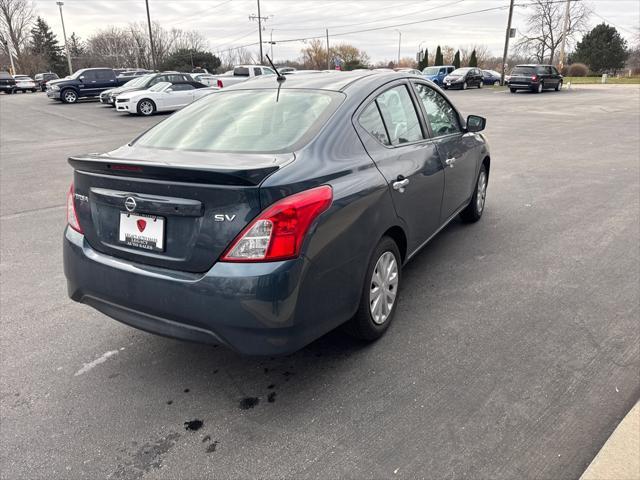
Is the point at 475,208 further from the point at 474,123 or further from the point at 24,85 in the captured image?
the point at 24,85

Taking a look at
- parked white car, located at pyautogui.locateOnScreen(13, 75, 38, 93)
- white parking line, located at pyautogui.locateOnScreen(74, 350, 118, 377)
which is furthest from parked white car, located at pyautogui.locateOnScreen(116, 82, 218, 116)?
parked white car, located at pyautogui.locateOnScreen(13, 75, 38, 93)

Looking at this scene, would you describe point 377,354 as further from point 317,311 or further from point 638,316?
point 638,316

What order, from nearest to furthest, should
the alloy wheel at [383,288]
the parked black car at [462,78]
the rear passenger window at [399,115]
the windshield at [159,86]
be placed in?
the alloy wheel at [383,288] → the rear passenger window at [399,115] → the windshield at [159,86] → the parked black car at [462,78]

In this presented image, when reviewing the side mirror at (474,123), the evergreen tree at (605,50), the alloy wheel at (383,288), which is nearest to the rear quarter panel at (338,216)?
the alloy wheel at (383,288)

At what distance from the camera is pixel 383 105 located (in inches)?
139

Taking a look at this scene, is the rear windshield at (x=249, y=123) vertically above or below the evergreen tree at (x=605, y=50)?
below

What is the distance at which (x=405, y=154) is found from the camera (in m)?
3.52

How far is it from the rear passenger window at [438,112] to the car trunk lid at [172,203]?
1.93m

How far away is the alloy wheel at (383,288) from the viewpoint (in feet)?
10.4

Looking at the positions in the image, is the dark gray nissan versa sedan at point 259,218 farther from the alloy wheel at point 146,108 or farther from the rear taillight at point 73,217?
the alloy wheel at point 146,108

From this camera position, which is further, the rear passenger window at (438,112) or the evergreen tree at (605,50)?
the evergreen tree at (605,50)

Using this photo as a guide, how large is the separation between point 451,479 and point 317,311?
0.99m

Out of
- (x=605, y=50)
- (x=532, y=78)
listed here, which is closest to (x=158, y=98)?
(x=532, y=78)

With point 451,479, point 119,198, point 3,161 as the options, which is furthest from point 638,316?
point 3,161
